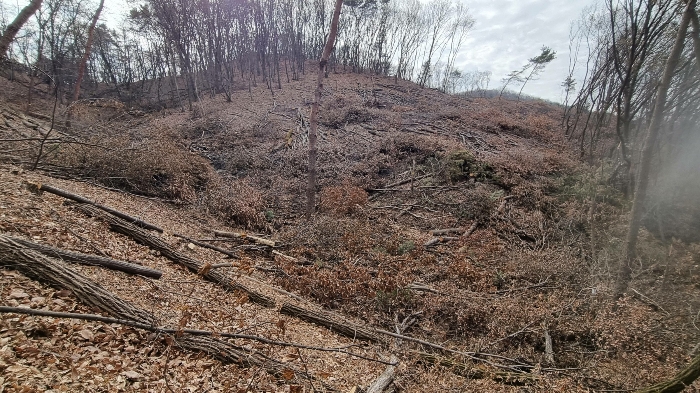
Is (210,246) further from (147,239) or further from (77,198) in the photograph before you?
(77,198)

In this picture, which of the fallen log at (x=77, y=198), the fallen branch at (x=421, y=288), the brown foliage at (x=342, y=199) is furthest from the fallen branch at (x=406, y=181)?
the fallen log at (x=77, y=198)

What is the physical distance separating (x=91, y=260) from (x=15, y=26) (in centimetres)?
465

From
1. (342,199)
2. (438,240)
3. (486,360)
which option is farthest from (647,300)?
(342,199)

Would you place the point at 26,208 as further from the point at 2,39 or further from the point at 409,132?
the point at 409,132

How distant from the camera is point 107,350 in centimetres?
275

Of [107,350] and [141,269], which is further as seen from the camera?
[141,269]

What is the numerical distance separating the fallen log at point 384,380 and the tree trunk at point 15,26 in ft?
24.5

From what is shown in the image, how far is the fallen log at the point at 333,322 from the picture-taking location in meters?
4.46

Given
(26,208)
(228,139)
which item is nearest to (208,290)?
(26,208)

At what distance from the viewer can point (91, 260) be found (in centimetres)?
379

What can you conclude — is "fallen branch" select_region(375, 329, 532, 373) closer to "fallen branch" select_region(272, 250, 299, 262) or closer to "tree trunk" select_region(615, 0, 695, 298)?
"tree trunk" select_region(615, 0, 695, 298)

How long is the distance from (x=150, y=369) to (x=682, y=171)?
15832mm

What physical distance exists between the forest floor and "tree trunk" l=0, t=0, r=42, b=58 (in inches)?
65.6

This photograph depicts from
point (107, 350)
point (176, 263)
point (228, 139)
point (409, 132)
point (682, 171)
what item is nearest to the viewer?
point (107, 350)
